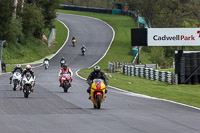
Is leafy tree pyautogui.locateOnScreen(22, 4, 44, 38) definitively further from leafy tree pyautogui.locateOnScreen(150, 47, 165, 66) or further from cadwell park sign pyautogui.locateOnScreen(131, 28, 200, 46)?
cadwell park sign pyautogui.locateOnScreen(131, 28, 200, 46)

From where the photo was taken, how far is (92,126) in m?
12.2

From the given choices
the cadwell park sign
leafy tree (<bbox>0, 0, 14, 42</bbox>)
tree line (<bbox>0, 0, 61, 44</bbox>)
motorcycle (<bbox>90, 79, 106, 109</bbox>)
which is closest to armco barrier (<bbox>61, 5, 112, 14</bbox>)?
tree line (<bbox>0, 0, 61, 44</bbox>)

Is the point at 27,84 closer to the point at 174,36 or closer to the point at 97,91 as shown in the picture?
the point at 97,91

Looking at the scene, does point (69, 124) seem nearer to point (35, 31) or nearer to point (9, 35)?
point (9, 35)

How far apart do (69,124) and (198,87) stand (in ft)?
77.5

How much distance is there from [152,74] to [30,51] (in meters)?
27.9

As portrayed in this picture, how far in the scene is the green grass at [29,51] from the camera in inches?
2311

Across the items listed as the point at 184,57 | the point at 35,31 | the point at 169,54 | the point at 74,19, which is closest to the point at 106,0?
the point at 74,19

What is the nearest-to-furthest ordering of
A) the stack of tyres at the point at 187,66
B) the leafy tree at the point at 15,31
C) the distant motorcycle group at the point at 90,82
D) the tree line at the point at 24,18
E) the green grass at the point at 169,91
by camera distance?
1. the distant motorcycle group at the point at 90,82
2. the green grass at the point at 169,91
3. the stack of tyres at the point at 187,66
4. the tree line at the point at 24,18
5. the leafy tree at the point at 15,31

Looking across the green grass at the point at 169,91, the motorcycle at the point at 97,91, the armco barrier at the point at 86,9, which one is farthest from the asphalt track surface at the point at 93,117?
the armco barrier at the point at 86,9

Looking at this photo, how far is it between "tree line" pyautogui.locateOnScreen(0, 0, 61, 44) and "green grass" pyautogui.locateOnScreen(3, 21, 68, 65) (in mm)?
1023

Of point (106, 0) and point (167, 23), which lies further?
point (106, 0)

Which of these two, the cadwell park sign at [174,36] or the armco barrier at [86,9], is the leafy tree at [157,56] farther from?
the armco barrier at [86,9]

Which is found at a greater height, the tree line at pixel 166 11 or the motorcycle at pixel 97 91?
the tree line at pixel 166 11
